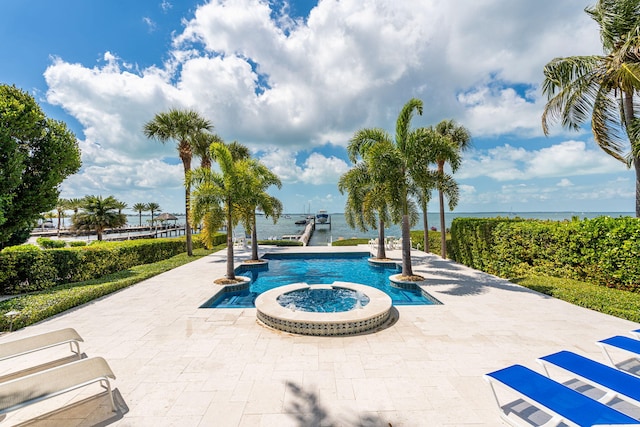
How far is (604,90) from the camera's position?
9273 millimetres

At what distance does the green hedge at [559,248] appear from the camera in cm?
768

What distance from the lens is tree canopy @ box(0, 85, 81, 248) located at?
792cm

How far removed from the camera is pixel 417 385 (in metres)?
4.03

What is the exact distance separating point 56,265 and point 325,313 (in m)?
10.4

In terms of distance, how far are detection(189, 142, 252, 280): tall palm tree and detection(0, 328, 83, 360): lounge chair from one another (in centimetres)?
592

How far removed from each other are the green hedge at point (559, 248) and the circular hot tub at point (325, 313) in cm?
702

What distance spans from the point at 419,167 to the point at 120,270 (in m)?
14.2

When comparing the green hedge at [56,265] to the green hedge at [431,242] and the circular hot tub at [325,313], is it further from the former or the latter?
the green hedge at [431,242]

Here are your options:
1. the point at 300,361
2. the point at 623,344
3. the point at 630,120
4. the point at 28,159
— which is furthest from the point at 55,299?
the point at 630,120

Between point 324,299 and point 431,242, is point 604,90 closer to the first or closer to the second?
point 431,242

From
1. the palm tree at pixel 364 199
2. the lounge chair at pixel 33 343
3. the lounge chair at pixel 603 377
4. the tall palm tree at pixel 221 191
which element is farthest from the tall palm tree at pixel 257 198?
the lounge chair at pixel 603 377

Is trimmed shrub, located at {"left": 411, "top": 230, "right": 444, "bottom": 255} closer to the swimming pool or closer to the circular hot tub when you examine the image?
the swimming pool

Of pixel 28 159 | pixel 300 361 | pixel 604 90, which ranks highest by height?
pixel 604 90

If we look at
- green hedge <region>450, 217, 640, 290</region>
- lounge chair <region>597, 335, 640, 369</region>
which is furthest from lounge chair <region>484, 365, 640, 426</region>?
green hedge <region>450, 217, 640, 290</region>
